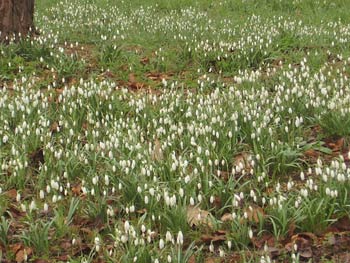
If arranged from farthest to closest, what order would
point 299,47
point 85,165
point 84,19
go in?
point 84,19 → point 299,47 → point 85,165

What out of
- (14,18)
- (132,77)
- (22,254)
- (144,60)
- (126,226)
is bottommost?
(22,254)

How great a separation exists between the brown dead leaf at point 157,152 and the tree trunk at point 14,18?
14.7ft

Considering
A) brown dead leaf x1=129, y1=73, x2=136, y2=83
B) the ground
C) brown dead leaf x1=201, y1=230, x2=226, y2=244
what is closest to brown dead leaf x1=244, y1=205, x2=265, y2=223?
the ground

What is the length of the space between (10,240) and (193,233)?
4.62 feet

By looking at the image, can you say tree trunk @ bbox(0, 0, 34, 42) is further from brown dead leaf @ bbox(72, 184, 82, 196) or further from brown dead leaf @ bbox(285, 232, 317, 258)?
brown dead leaf @ bbox(285, 232, 317, 258)

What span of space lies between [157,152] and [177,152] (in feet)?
0.73

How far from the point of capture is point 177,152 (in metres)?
5.45

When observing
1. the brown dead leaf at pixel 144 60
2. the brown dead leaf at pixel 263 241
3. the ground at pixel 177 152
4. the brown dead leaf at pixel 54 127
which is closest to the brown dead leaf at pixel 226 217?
the ground at pixel 177 152

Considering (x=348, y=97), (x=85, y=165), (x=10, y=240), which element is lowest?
(x=10, y=240)

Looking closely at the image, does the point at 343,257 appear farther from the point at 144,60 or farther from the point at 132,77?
the point at 144,60

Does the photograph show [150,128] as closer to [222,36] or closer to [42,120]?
[42,120]

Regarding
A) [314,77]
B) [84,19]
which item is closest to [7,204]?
[314,77]

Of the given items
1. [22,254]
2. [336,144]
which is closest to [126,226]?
[22,254]

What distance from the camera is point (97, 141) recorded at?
18.6 ft
